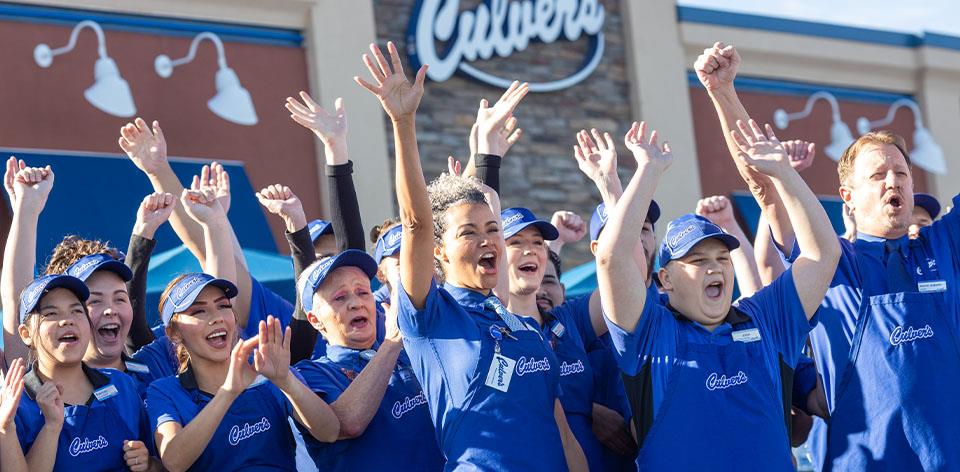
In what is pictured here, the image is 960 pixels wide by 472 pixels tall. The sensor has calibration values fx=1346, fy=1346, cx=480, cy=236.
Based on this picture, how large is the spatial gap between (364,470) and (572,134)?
847 centimetres

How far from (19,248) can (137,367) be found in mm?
658

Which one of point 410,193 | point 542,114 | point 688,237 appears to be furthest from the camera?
point 542,114

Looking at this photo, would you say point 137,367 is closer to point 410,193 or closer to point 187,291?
point 187,291

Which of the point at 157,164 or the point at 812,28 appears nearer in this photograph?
the point at 157,164

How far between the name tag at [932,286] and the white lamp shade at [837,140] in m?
9.27

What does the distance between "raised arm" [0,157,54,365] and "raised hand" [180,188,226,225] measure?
0.54 m

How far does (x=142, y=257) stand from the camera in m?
5.17

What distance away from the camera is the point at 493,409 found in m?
3.97

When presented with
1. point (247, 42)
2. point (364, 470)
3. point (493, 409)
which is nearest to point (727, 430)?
point (493, 409)

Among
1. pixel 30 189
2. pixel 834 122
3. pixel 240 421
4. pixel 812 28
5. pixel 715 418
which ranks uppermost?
pixel 812 28

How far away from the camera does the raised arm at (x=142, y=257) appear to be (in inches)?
201

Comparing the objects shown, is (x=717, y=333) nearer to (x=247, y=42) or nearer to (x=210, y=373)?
(x=210, y=373)

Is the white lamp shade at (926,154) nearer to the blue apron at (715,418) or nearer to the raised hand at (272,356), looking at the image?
the blue apron at (715,418)

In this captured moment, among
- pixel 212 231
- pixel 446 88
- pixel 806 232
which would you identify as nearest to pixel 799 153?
pixel 806 232
